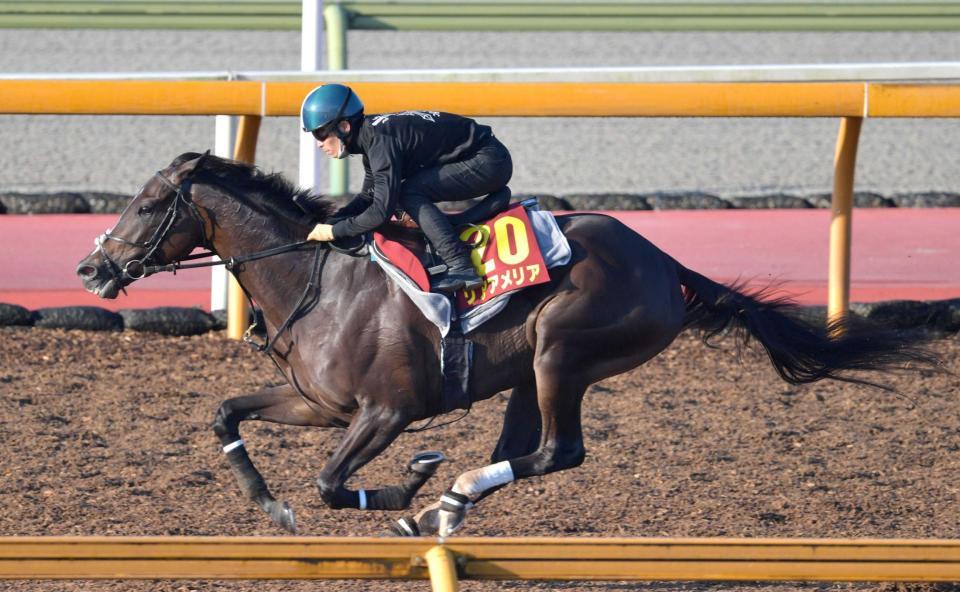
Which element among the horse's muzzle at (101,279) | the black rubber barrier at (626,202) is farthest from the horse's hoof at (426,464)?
the black rubber barrier at (626,202)

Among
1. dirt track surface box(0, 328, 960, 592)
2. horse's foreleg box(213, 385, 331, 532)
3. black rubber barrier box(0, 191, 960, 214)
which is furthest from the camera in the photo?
black rubber barrier box(0, 191, 960, 214)

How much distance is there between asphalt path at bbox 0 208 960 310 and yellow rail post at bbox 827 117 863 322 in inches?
22.7

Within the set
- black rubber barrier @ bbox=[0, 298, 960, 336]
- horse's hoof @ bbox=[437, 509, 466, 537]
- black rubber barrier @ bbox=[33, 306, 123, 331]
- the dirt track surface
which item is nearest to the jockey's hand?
horse's hoof @ bbox=[437, 509, 466, 537]

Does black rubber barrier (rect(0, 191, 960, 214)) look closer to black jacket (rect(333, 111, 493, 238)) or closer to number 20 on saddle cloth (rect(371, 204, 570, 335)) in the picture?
black jacket (rect(333, 111, 493, 238))

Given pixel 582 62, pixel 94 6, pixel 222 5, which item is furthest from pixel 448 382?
pixel 582 62

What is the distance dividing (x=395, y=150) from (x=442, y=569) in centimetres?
194

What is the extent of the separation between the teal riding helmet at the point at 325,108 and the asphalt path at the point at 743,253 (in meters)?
4.00

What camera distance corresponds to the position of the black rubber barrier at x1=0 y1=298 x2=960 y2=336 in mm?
8289

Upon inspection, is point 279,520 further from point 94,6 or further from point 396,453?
point 94,6

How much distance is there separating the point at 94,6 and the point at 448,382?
8.81 m

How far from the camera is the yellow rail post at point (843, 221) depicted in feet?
26.7

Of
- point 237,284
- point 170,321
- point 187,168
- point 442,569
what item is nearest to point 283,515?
point 187,168

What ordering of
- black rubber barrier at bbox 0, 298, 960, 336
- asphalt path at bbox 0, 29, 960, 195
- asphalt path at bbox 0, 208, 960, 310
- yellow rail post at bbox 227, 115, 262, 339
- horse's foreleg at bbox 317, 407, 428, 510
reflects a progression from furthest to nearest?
asphalt path at bbox 0, 29, 960, 195
asphalt path at bbox 0, 208, 960, 310
black rubber barrier at bbox 0, 298, 960, 336
yellow rail post at bbox 227, 115, 262, 339
horse's foreleg at bbox 317, 407, 428, 510

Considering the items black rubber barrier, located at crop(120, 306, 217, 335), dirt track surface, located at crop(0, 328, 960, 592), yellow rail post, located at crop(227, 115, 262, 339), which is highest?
yellow rail post, located at crop(227, 115, 262, 339)
